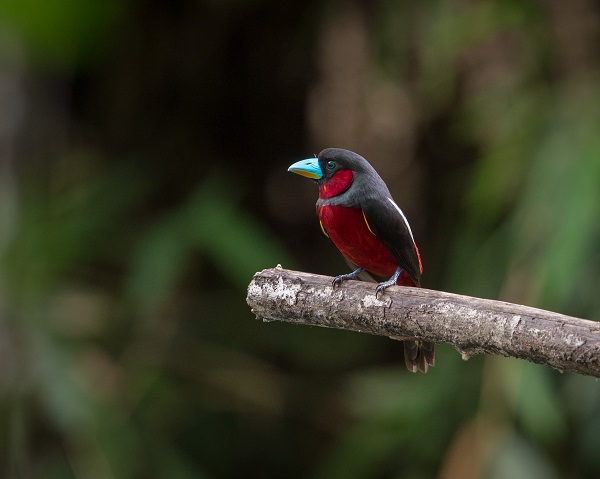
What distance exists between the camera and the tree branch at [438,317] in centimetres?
171

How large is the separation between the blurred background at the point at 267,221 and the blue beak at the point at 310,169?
1430mm

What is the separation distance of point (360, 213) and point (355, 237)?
0.08 metres

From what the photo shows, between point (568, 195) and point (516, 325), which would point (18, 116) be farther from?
point (516, 325)

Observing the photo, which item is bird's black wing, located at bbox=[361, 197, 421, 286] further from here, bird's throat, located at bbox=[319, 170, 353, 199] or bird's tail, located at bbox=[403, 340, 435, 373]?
bird's tail, located at bbox=[403, 340, 435, 373]

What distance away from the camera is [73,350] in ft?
14.5

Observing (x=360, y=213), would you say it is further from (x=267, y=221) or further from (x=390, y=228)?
(x=267, y=221)

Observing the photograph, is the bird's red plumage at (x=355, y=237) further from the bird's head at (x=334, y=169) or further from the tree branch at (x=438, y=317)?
the tree branch at (x=438, y=317)

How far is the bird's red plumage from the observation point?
2441 mm

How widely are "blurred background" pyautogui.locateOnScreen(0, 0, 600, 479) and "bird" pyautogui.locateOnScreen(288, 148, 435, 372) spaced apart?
1263 mm

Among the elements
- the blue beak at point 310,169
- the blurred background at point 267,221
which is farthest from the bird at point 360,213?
the blurred background at point 267,221

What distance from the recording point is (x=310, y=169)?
2.45m

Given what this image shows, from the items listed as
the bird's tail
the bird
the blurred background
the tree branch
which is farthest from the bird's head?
the blurred background

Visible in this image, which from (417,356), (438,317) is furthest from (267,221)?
(438,317)

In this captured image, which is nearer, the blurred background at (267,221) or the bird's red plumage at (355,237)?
the bird's red plumage at (355,237)
